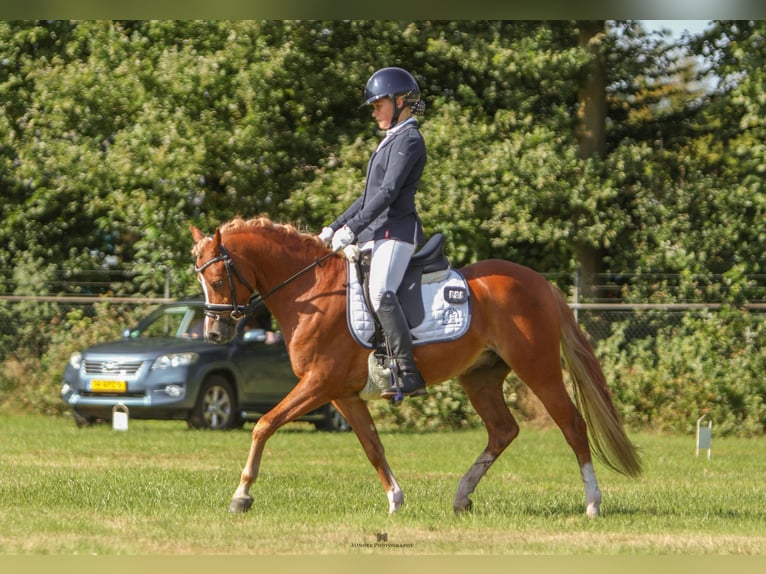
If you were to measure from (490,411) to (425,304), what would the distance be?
119 centimetres

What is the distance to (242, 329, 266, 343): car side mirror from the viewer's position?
1936 centimetres

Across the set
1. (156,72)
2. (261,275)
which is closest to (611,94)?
(156,72)

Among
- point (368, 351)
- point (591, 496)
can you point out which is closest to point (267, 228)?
point (368, 351)

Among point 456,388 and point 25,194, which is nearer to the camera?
point 456,388

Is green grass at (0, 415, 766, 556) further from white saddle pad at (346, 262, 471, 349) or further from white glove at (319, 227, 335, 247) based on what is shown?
white glove at (319, 227, 335, 247)

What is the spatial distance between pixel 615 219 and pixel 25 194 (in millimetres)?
10908

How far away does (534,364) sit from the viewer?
1018 cm

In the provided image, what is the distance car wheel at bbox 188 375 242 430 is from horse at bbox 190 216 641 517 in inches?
351

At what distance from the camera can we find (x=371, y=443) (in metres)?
10.0

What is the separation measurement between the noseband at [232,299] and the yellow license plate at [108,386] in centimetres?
927

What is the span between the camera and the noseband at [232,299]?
9.65 metres

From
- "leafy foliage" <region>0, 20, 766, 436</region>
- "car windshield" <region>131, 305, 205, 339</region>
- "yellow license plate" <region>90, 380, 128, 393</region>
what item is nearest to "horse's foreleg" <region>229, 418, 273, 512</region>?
"yellow license plate" <region>90, 380, 128, 393</region>

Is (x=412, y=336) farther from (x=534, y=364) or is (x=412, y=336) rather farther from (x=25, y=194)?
(x=25, y=194)

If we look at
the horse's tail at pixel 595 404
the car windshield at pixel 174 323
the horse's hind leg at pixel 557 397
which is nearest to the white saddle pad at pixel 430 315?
the horse's hind leg at pixel 557 397
